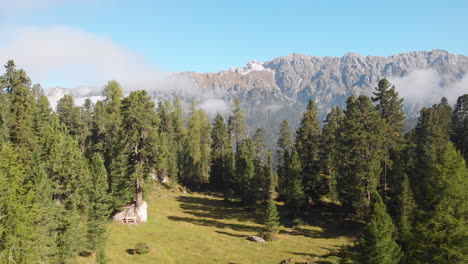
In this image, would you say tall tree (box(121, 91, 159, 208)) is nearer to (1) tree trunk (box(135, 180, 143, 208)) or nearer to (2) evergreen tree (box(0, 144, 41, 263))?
(1) tree trunk (box(135, 180, 143, 208))

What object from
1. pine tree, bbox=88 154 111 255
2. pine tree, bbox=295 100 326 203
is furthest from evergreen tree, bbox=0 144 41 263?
pine tree, bbox=295 100 326 203

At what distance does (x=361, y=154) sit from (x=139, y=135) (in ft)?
114

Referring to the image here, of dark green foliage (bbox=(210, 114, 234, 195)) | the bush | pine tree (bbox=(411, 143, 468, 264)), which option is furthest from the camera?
dark green foliage (bbox=(210, 114, 234, 195))

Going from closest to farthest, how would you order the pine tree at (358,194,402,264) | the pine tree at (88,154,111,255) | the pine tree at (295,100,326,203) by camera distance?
the pine tree at (358,194,402,264), the pine tree at (88,154,111,255), the pine tree at (295,100,326,203)

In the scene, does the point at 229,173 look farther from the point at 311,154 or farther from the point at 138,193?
the point at 138,193

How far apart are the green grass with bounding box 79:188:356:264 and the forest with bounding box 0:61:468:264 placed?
10.8 ft

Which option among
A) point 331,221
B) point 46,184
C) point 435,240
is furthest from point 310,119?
point 46,184

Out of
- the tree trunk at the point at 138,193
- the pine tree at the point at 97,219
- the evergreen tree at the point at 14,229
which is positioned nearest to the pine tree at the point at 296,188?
the tree trunk at the point at 138,193

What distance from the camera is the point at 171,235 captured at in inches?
1753

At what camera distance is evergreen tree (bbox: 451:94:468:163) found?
69931 millimetres

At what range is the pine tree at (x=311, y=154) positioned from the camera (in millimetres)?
58781

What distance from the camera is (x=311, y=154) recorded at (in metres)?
60.1

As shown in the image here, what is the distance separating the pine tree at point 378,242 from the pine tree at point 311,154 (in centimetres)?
3051

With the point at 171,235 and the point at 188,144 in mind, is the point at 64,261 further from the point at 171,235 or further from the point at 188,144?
the point at 188,144
